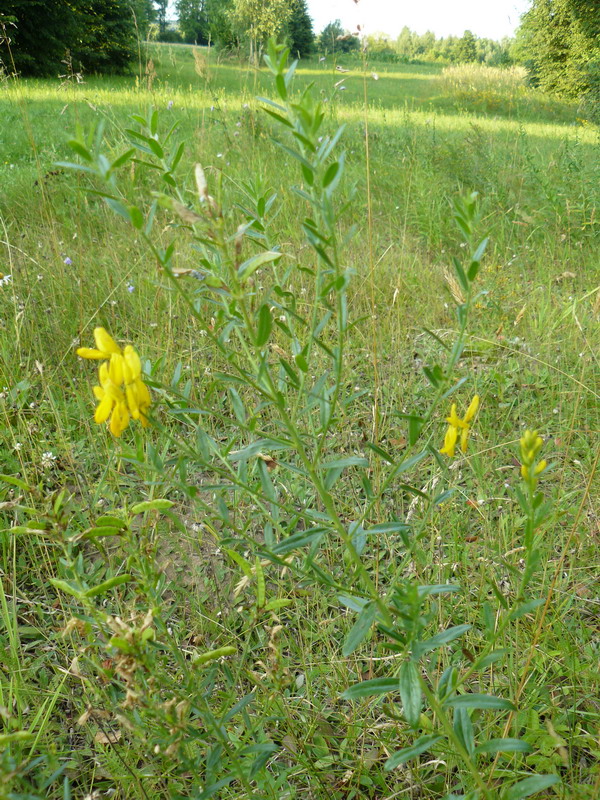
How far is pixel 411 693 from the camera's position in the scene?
820 mm

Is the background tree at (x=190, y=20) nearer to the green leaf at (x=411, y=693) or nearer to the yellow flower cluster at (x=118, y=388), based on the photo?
the yellow flower cluster at (x=118, y=388)

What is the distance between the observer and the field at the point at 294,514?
36.2 inches

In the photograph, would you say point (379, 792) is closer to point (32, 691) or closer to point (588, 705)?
point (588, 705)

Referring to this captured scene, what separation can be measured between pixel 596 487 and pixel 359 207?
331 cm

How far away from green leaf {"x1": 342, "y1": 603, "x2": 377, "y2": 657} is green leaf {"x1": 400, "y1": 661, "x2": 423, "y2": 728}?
8cm

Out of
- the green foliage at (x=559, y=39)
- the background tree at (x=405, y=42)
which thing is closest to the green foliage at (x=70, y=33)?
the green foliage at (x=559, y=39)

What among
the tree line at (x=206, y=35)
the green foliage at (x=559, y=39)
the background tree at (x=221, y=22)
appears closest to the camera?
the background tree at (x=221, y=22)

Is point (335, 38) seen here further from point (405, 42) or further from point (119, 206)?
point (405, 42)

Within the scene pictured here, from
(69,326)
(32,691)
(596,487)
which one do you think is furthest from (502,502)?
A: (69,326)

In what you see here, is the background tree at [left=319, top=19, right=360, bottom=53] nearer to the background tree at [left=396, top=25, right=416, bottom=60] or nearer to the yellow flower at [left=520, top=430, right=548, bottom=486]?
the yellow flower at [left=520, top=430, right=548, bottom=486]

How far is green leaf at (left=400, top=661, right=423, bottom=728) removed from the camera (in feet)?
2.65

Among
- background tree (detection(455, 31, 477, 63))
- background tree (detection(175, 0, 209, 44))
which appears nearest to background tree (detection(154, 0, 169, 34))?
background tree (detection(175, 0, 209, 44))

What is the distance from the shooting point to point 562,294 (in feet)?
11.1

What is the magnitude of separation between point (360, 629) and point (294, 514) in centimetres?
39
